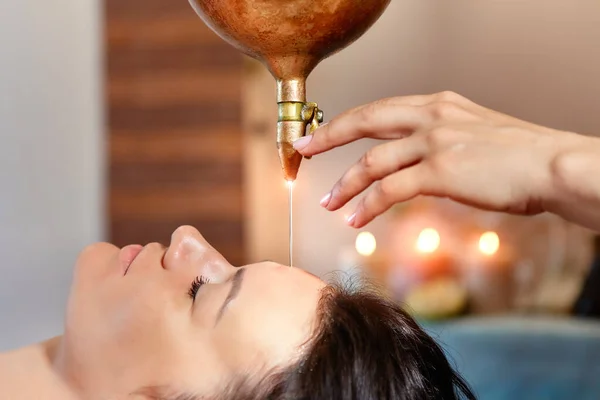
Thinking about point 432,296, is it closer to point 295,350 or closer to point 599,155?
point 295,350

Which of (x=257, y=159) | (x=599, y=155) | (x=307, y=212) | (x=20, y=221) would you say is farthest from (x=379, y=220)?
(x=599, y=155)

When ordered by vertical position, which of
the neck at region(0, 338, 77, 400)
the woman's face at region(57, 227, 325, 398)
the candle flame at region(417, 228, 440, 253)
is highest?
the woman's face at region(57, 227, 325, 398)

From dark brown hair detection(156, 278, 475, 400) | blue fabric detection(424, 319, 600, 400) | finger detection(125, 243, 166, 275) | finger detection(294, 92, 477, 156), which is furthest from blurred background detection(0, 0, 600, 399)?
finger detection(294, 92, 477, 156)

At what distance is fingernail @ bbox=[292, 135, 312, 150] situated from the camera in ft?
2.60

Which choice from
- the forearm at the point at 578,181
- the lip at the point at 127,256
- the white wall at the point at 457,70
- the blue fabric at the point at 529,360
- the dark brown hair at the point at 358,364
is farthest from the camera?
the white wall at the point at 457,70

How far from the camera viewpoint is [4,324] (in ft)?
8.92

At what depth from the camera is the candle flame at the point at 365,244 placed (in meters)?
2.63

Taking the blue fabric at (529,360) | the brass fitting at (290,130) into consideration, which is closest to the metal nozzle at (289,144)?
the brass fitting at (290,130)

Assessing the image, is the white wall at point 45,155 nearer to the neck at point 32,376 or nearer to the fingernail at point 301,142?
the neck at point 32,376

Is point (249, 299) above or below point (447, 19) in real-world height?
below

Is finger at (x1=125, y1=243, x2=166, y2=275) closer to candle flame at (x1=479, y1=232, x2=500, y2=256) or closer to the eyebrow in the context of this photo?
the eyebrow

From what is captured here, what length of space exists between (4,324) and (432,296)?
1536 mm

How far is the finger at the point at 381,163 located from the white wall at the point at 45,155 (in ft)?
7.00

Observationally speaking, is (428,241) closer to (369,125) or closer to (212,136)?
(212,136)
